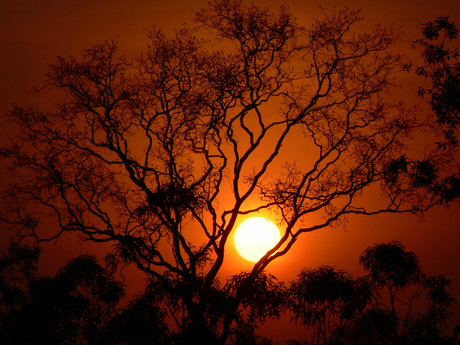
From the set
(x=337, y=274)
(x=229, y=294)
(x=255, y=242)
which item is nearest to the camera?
(x=229, y=294)

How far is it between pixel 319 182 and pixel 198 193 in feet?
14.1

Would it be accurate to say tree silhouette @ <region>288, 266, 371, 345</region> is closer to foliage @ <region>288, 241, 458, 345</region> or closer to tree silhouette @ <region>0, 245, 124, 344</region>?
foliage @ <region>288, 241, 458, 345</region>

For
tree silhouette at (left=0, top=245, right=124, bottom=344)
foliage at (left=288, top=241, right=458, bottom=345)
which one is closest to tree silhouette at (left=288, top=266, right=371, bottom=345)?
foliage at (left=288, top=241, right=458, bottom=345)

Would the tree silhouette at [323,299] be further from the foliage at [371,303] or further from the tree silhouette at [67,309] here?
the tree silhouette at [67,309]

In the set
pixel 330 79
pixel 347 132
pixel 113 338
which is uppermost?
pixel 330 79

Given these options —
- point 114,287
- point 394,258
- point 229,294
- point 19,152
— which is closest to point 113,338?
point 114,287

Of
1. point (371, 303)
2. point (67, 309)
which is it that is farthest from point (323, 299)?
point (67, 309)

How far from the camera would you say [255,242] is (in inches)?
787

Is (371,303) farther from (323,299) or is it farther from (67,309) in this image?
(67,309)

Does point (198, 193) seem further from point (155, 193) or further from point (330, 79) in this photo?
point (330, 79)

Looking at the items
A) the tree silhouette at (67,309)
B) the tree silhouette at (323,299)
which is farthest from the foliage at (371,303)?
the tree silhouette at (67,309)

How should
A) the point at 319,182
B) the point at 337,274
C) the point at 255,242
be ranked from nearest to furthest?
1. the point at 337,274
2. the point at 319,182
3. the point at 255,242

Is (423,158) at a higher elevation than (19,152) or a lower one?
lower

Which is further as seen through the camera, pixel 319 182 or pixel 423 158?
pixel 319 182
